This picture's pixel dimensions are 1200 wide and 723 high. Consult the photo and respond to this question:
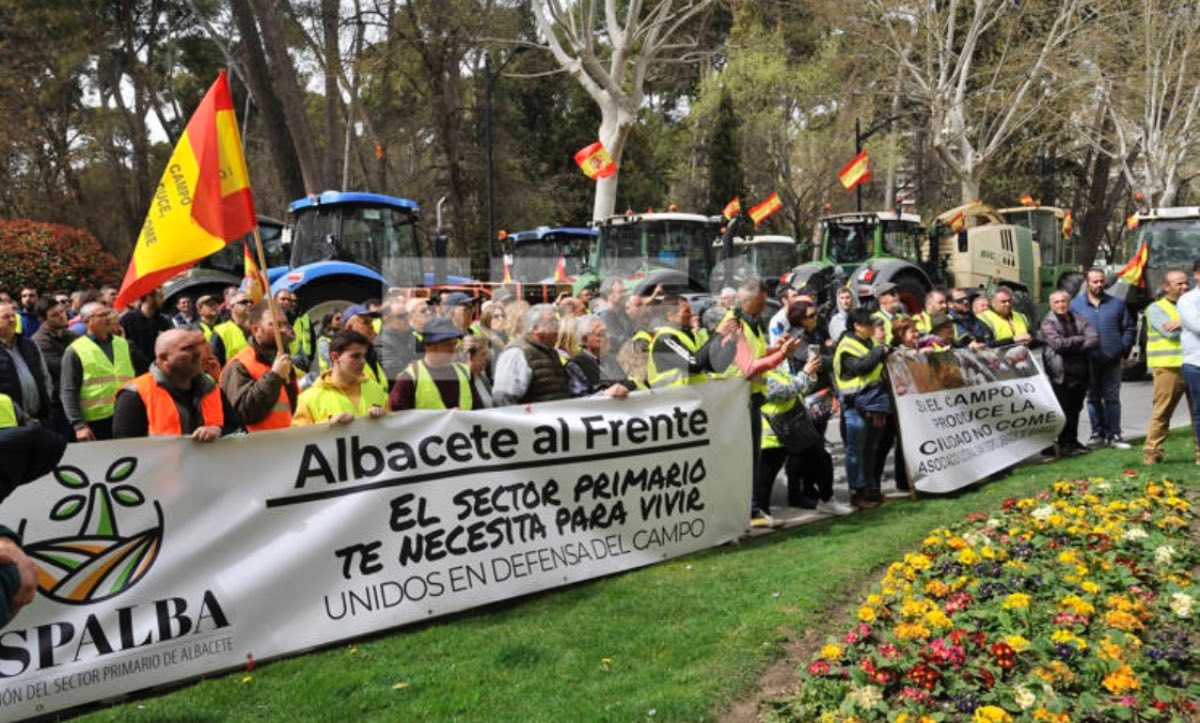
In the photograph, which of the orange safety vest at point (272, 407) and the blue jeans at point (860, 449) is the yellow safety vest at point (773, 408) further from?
the orange safety vest at point (272, 407)

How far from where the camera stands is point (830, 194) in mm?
39906

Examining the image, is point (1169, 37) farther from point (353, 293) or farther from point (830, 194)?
point (353, 293)

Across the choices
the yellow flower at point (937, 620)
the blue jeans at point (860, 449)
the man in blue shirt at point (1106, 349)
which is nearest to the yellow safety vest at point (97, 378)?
the blue jeans at point (860, 449)

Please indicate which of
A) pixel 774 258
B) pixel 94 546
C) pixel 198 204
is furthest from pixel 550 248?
pixel 94 546

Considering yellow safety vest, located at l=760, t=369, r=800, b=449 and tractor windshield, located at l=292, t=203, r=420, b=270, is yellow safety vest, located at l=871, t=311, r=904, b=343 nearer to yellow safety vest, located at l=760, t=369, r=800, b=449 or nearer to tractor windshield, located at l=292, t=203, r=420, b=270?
yellow safety vest, located at l=760, t=369, r=800, b=449

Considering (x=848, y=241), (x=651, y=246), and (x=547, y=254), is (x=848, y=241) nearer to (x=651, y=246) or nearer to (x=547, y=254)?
(x=651, y=246)

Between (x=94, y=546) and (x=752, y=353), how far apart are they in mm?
4462

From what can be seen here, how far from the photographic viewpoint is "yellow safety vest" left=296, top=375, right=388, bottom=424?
17.4ft

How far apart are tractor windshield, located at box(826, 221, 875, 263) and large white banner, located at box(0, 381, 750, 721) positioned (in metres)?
→ 14.0

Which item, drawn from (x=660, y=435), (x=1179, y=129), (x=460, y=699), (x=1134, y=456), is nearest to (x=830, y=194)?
(x=1179, y=129)

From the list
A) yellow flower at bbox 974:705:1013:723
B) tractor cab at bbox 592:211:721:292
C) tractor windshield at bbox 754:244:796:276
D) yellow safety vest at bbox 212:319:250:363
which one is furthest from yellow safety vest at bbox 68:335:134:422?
tractor windshield at bbox 754:244:796:276

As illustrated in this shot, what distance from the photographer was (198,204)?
4961 millimetres

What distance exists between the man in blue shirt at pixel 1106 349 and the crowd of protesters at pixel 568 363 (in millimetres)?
16

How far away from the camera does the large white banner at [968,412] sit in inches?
321
